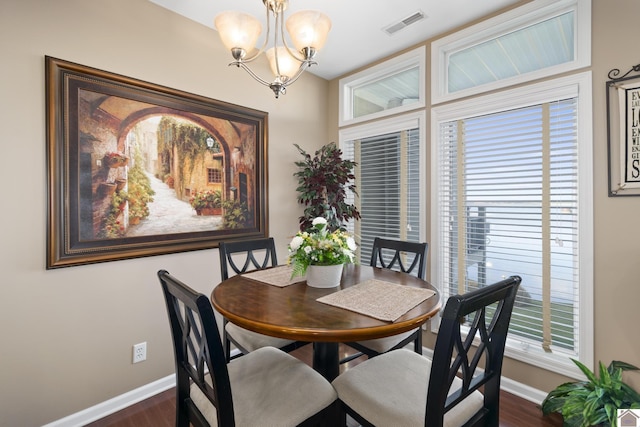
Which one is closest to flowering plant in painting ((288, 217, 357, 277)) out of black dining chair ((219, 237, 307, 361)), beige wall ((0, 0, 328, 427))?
black dining chair ((219, 237, 307, 361))

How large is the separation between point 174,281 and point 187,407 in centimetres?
63

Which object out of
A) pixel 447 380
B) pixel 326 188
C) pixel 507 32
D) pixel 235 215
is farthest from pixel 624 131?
pixel 235 215

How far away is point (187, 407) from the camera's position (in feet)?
4.57

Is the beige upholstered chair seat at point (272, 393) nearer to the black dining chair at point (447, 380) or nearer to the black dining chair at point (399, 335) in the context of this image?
the black dining chair at point (447, 380)

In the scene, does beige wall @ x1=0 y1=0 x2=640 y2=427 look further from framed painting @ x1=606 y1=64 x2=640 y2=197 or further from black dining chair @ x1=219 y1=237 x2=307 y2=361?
black dining chair @ x1=219 y1=237 x2=307 y2=361

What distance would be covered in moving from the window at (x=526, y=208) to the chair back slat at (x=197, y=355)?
85.6 inches

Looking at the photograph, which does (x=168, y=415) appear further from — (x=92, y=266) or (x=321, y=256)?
(x=321, y=256)

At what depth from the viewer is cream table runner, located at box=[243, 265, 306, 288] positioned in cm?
186

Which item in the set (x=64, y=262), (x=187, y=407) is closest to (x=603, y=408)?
(x=187, y=407)

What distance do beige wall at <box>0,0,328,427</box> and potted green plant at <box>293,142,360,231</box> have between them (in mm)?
1119

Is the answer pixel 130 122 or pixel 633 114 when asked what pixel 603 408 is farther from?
pixel 130 122

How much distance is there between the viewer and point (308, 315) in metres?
1.34

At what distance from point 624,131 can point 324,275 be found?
2.03 m

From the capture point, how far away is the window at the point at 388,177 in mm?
3008
